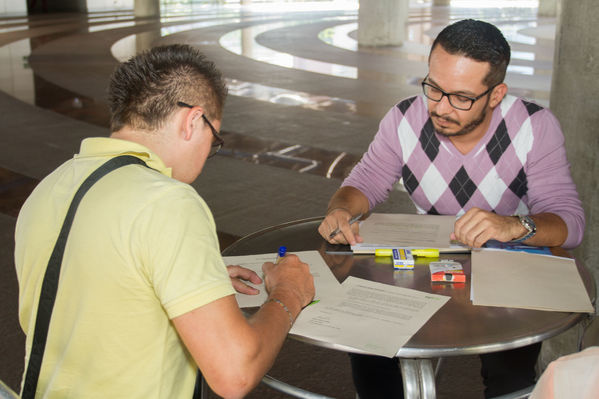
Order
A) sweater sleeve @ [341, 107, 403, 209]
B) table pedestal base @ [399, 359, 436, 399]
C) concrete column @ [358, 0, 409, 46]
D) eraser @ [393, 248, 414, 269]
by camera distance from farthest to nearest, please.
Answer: concrete column @ [358, 0, 409, 46] → sweater sleeve @ [341, 107, 403, 209] → eraser @ [393, 248, 414, 269] → table pedestal base @ [399, 359, 436, 399]

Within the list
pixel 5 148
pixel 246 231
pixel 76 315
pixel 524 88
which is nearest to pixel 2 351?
pixel 246 231

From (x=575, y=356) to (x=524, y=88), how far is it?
352 inches

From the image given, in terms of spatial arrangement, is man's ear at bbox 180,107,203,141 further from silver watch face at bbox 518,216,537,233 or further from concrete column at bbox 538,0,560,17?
concrete column at bbox 538,0,560,17

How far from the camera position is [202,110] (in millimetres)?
1624

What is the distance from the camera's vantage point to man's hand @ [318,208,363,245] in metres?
2.28

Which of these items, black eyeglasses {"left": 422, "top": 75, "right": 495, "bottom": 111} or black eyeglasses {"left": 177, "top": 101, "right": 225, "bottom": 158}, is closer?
black eyeglasses {"left": 177, "top": 101, "right": 225, "bottom": 158}

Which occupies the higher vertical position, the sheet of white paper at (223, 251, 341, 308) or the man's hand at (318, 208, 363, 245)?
the man's hand at (318, 208, 363, 245)

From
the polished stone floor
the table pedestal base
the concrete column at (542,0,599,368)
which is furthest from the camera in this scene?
the polished stone floor

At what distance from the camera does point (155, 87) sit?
62.1 inches

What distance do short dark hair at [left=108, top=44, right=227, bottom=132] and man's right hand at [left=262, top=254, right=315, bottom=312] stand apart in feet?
1.60

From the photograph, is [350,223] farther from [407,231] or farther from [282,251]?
[282,251]

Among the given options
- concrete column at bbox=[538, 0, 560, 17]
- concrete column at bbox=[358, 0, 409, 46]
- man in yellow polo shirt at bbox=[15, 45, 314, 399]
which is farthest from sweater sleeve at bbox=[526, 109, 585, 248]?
concrete column at bbox=[538, 0, 560, 17]

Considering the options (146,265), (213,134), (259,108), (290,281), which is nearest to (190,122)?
(213,134)

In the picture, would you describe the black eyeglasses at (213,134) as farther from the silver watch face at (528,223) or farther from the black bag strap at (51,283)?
the silver watch face at (528,223)
